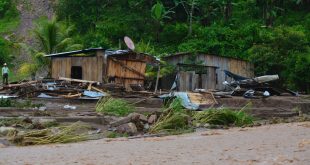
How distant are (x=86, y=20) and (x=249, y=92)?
1019 inches

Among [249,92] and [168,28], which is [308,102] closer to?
[249,92]

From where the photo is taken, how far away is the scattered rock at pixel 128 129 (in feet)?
49.1

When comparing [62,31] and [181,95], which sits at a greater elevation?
[62,31]

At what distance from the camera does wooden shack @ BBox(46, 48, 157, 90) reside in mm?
27781

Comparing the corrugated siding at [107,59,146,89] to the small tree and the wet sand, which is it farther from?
the wet sand

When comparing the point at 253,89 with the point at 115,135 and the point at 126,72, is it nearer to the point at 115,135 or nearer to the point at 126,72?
the point at 126,72

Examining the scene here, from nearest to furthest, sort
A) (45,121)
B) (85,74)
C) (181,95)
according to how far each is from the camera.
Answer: (45,121) < (181,95) < (85,74)

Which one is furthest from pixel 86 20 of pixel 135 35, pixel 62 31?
pixel 62 31

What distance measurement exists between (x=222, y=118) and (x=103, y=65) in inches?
432

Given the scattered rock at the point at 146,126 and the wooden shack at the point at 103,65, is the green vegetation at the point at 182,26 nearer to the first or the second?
the wooden shack at the point at 103,65

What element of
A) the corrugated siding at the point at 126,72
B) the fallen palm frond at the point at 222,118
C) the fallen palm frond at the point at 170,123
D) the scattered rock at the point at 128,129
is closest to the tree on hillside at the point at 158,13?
the corrugated siding at the point at 126,72

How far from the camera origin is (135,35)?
4534cm

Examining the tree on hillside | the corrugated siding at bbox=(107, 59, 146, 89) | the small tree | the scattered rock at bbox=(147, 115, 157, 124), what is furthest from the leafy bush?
the tree on hillside

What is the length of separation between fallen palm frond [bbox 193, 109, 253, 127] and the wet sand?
12.9 feet
